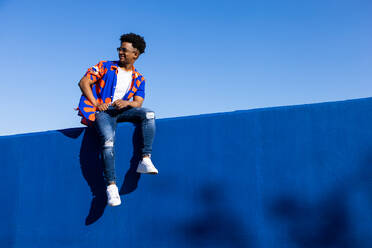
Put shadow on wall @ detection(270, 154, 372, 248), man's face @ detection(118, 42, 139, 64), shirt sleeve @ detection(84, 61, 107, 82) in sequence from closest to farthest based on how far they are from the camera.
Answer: shadow on wall @ detection(270, 154, 372, 248) < shirt sleeve @ detection(84, 61, 107, 82) < man's face @ detection(118, 42, 139, 64)

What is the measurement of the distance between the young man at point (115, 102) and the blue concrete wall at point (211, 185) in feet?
0.52

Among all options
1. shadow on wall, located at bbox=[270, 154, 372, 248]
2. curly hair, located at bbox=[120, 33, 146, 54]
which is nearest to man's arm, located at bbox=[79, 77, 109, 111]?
curly hair, located at bbox=[120, 33, 146, 54]

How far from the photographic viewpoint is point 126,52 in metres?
3.34

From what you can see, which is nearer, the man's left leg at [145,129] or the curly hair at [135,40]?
the man's left leg at [145,129]

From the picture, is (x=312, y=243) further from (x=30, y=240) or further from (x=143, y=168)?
(x=30, y=240)

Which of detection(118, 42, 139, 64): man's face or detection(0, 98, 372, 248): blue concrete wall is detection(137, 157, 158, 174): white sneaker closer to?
detection(0, 98, 372, 248): blue concrete wall

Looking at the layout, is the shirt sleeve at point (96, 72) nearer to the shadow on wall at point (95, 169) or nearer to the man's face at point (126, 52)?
the man's face at point (126, 52)

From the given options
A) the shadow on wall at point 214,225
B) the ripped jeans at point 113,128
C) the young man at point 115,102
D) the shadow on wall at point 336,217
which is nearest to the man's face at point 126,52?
the young man at point 115,102

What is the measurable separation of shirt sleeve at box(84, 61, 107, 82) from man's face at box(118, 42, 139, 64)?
20 centimetres

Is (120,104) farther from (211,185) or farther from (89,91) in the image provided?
(211,185)

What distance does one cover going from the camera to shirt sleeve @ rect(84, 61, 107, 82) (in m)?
3.23

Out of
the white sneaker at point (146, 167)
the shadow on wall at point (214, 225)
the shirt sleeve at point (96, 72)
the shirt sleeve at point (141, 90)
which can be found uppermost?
the shirt sleeve at point (96, 72)

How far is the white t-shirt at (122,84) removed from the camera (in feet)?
10.9

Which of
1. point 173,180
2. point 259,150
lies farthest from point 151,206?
point 259,150
